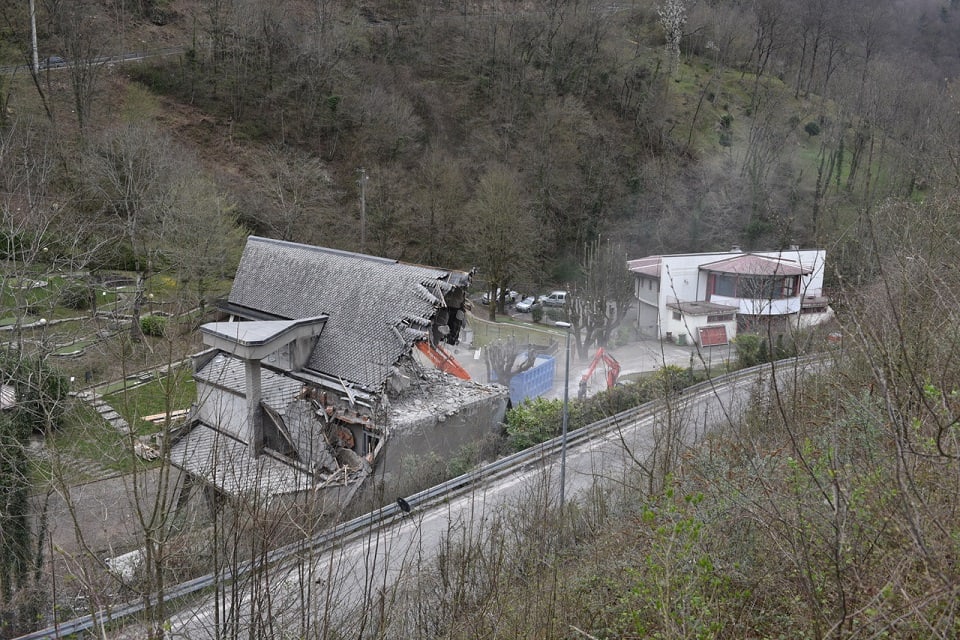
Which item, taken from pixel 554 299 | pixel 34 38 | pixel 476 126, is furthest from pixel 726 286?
pixel 34 38

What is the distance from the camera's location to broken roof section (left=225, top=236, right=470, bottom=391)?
14.1m

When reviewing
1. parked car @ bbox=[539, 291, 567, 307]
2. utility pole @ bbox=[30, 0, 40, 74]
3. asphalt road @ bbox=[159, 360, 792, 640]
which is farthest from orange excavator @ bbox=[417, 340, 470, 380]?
utility pole @ bbox=[30, 0, 40, 74]

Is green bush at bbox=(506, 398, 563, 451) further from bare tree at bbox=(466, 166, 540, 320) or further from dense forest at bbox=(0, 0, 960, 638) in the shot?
bare tree at bbox=(466, 166, 540, 320)

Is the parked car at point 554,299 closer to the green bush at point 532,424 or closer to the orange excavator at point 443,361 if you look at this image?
the orange excavator at point 443,361

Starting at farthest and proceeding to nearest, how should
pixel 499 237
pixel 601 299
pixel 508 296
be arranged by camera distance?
pixel 508 296
pixel 499 237
pixel 601 299

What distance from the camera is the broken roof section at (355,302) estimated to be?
14.1 metres

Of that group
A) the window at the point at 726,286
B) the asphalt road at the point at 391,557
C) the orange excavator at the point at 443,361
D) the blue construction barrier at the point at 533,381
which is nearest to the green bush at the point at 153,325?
the orange excavator at the point at 443,361

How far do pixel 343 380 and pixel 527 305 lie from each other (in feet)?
68.4

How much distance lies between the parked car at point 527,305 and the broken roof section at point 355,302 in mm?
17343

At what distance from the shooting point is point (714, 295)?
95.8 feet

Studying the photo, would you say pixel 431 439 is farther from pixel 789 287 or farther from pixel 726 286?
pixel 789 287

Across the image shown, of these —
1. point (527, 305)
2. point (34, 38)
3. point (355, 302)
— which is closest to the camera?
point (355, 302)

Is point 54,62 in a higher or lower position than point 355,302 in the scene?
higher

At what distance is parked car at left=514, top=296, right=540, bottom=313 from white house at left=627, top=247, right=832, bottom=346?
5516 millimetres
